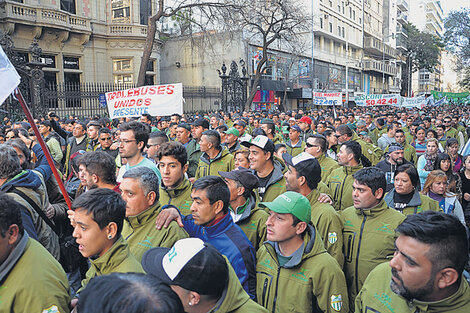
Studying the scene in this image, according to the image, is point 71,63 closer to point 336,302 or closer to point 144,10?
point 144,10

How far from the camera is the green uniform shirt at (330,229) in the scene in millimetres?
3336

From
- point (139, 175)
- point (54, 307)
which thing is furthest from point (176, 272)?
point (139, 175)

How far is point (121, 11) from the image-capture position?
26.1 metres

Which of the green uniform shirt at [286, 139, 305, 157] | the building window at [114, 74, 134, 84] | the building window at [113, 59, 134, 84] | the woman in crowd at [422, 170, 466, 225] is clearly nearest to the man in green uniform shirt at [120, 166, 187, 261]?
the woman in crowd at [422, 170, 466, 225]

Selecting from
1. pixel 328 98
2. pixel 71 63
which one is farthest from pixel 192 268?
pixel 71 63

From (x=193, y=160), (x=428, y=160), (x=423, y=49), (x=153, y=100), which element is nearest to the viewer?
(x=428, y=160)

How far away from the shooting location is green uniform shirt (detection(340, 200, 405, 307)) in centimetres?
324

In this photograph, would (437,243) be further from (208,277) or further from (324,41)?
(324,41)

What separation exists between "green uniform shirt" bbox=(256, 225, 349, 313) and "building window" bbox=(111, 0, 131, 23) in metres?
26.3

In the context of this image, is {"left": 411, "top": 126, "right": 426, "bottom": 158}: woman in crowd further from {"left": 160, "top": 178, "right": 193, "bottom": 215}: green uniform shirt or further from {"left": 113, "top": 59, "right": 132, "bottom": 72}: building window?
{"left": 113, "top": 59, "right": 132, "bottom": 72}: building window

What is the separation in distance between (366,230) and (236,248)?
1266 millimetres

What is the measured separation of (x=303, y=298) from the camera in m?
2.62

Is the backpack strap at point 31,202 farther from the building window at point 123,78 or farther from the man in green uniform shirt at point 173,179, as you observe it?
the building window at point 123,78

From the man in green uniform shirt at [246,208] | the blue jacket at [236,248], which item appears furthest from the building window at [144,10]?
the blue jacket at [236,248]
